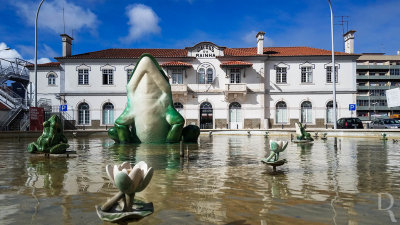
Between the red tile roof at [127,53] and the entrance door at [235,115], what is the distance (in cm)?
713

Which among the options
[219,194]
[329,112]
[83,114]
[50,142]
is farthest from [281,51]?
[219,194]

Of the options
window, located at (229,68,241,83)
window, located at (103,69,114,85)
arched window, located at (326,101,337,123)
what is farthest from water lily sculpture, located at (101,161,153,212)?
arched window, located at (326,101,337,123)

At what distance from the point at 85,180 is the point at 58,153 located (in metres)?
3.38

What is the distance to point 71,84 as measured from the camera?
31.0 m

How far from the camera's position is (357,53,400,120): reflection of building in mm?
58594

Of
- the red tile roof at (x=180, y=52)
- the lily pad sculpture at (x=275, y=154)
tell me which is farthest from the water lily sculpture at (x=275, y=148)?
the red tile roof at (x=180, y=52)

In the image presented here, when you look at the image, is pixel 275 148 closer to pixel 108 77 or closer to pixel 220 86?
pixel 220 86

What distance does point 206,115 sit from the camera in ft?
102

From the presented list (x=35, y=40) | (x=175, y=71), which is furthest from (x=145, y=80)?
(x=175, y=71)

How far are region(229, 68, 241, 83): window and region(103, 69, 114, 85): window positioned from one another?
39.6 feet

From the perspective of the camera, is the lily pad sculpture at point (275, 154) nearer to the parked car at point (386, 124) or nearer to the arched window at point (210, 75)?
the parked car at point (386, 124)

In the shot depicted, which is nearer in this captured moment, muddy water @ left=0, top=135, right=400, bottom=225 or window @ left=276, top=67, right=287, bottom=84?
muddy water @ left=0, top=135, right=400, bottom=225

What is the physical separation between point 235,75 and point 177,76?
5831mm

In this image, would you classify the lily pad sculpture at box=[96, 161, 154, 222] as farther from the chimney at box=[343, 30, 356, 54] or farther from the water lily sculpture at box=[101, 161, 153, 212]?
the chimney at box=[343, 30, 356, 54]
